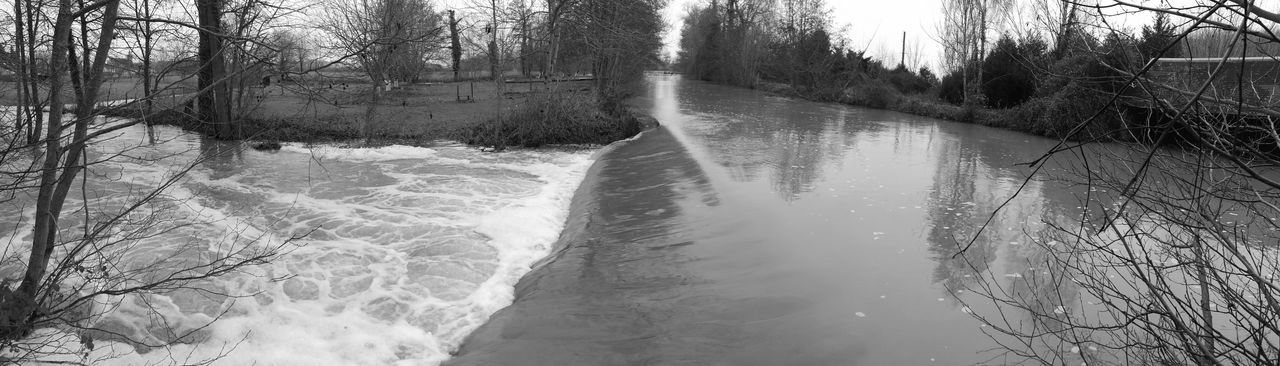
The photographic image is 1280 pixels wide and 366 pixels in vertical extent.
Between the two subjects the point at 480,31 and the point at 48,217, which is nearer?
the point at 48,217

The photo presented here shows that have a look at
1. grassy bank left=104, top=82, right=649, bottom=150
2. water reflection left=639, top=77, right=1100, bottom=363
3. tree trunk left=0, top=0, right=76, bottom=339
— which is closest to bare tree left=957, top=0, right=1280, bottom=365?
water reflection left=639, top=77, right=1100, bottom=363

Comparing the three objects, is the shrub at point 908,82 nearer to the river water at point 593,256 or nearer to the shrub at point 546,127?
the river water at point 593,256

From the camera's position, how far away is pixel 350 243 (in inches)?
373

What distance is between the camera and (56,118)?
413 cm

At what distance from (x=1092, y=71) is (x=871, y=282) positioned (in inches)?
568

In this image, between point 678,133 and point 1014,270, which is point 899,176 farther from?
point 678,133

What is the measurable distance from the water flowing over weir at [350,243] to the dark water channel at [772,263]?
0.61 m

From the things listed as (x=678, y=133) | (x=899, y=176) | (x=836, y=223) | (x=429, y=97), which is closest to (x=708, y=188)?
(x=836, y=223)

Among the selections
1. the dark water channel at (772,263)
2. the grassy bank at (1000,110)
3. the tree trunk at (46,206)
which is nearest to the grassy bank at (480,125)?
the dark water channel at (772,263)

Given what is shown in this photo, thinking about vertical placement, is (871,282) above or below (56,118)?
below

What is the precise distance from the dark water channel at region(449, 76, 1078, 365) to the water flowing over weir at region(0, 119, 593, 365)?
2.01 feet

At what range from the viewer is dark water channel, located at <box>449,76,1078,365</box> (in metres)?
6.17

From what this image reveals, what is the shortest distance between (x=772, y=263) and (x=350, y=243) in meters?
5.37

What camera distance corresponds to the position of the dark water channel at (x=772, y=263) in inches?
243
